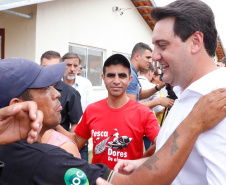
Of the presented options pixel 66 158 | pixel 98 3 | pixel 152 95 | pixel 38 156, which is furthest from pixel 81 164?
pixel 98 3

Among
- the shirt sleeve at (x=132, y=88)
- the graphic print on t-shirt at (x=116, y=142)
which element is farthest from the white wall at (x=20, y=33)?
the graphic print on t-shirt at (x=116, y=142)

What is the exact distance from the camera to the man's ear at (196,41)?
56.2 inches

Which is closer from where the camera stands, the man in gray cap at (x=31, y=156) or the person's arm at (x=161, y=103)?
the man in gray cap at (x=31, y=156)

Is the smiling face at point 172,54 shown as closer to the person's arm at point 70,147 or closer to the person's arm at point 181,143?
the person's arm at point 181,143

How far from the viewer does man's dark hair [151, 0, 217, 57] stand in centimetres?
143

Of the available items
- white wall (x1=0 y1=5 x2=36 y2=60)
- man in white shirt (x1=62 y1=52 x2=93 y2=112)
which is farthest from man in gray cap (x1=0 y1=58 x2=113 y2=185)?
white wall (x1=0 y1=5 x2=36 y2=60)

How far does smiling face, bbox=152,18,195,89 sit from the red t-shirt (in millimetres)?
844

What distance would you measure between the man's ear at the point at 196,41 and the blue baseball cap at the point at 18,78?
36.0 inches

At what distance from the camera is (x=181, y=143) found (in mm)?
1243

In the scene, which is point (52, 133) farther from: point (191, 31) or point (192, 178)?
point (191, 31)

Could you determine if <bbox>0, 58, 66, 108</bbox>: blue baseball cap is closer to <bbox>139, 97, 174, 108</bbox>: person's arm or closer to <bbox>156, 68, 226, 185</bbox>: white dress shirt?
<bbox>156, 68, 226, 185</bbox>: white dress shirt

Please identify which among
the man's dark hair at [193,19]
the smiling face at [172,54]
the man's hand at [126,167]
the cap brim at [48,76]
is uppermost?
the man's dark hair at [193,19]

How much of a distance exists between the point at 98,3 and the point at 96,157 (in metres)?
6.89

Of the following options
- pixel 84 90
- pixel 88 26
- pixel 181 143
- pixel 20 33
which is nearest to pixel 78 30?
pixel 88 26
